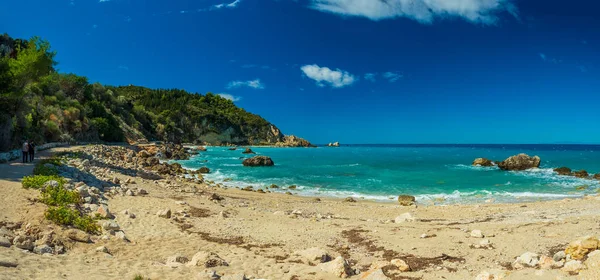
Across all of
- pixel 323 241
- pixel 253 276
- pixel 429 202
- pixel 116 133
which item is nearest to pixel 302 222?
pixel 323 241

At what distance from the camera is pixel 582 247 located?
26.6 feet

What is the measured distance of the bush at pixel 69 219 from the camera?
1061 centimetres

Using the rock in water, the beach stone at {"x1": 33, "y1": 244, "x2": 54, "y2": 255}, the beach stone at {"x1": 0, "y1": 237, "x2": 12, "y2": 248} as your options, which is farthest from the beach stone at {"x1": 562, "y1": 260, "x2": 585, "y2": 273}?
the rock in water

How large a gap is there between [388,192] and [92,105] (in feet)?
198

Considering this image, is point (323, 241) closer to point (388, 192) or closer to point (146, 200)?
point (146, 200)

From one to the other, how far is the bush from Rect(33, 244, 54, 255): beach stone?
86.2 inches

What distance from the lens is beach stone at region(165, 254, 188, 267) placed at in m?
8.59

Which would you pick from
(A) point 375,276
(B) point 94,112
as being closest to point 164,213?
(A) point 375,276

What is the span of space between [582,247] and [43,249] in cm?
1253

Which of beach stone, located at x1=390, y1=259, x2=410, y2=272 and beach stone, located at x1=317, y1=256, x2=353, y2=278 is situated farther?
beach stone, located at x1=390, y1=259, x2=410, y2=272

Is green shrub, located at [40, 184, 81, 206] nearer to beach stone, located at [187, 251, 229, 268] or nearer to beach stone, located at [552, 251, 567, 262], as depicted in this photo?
beach stone, located at [187, 251, 229, 268]

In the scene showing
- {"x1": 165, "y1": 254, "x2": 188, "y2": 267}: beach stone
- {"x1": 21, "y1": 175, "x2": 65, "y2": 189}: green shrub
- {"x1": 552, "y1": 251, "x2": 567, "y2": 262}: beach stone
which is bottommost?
{"x1": 165, "y1": 254, "x2": 188, "y2": 267}: beach stone

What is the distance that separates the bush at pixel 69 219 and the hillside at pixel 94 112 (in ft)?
60.8

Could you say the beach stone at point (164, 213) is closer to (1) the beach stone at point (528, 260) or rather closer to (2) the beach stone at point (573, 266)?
(1) the beach stone at point (528, 260)
